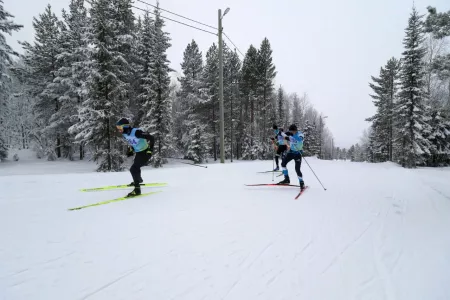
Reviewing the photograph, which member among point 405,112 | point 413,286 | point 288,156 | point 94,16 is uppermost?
point 94,16

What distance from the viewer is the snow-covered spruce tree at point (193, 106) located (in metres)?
29.7

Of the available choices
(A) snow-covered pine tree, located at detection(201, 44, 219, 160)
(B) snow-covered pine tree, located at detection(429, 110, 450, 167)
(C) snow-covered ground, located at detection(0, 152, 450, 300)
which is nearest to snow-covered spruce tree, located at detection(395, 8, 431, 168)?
(B) snow-covered pine tree, located at detection(429, 110, 450, 167)

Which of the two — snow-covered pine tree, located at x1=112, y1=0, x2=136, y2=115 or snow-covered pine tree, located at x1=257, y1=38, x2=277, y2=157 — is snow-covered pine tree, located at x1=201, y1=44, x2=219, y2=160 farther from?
snow-covered pine tree, located at x1=112, y1=0, x2=136, y2=115

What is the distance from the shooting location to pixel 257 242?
147 inches

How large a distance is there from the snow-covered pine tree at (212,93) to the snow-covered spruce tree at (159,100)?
817cm

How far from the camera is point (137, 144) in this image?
6828 millimetres

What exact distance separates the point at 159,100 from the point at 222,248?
2306 centimetres

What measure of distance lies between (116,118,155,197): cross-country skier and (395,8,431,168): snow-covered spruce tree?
27982 millimetres

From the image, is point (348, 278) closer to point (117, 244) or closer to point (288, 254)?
point (288, 254)

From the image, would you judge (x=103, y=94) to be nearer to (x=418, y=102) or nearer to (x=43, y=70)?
(x=43, y=70)

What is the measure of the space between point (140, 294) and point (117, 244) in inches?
54.1

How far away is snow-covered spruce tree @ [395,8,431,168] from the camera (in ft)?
79.9

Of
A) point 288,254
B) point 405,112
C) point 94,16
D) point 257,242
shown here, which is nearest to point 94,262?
point 257,242

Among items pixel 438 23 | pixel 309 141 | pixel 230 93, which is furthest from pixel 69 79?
pixel 309 141
